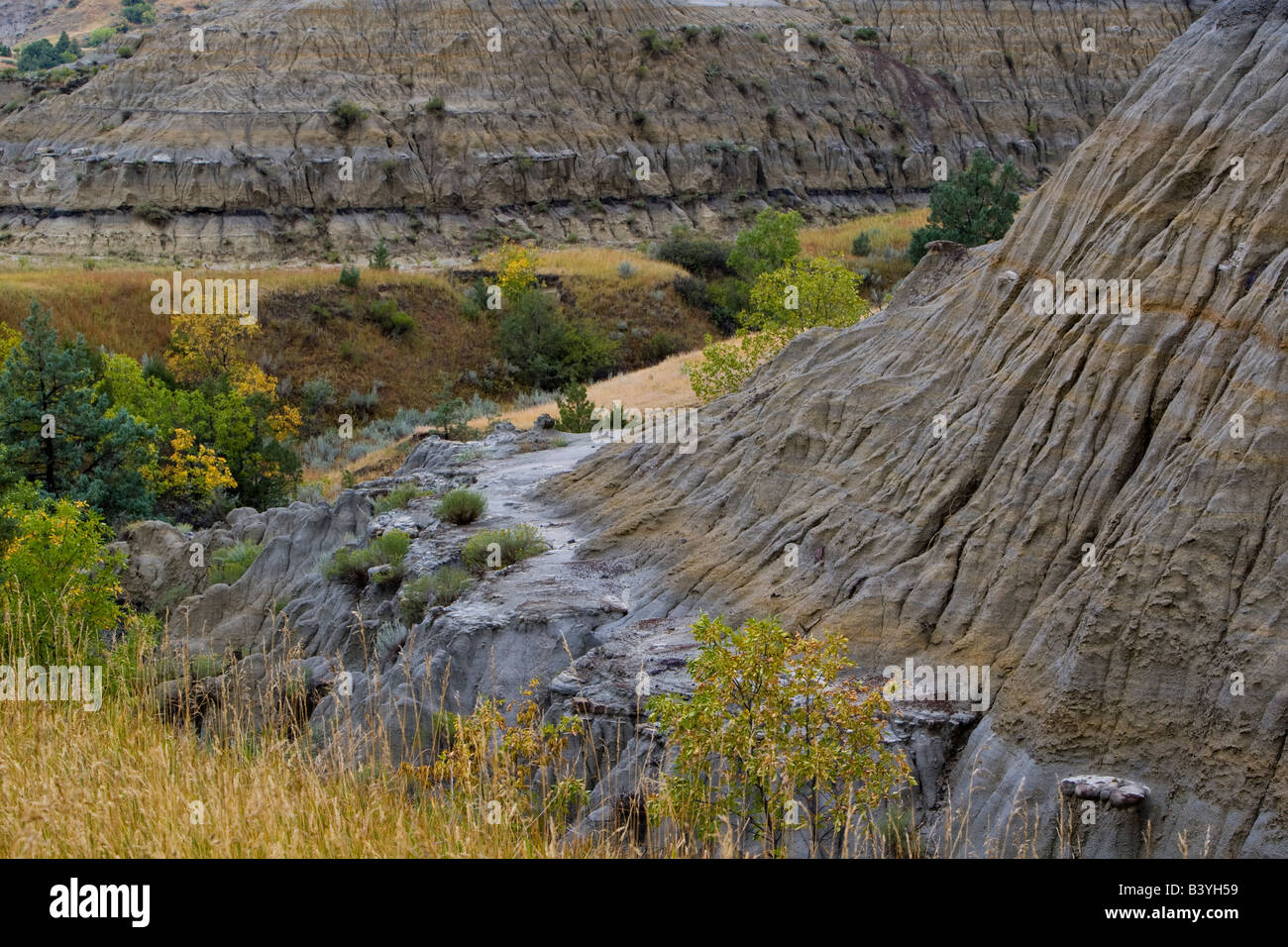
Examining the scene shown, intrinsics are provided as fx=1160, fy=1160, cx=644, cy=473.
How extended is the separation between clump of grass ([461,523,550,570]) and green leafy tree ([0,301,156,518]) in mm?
14328

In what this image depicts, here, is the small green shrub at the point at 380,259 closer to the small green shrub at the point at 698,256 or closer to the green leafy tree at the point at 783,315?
the small green shrub at the point at 698,256

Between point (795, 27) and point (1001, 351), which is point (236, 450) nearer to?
point (1001, 351)

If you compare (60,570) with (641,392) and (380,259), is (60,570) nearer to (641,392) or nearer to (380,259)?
(641,392)

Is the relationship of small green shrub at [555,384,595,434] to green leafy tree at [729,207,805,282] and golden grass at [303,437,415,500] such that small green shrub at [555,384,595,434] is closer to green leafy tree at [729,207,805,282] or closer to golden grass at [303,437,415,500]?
golden grass at [303,437,415,500]

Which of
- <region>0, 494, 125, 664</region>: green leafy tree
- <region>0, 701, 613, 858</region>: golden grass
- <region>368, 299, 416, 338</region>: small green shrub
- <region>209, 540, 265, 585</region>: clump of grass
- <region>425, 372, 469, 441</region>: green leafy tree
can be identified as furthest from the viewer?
<region>368, 299, 416, 338</region>: small green shrub

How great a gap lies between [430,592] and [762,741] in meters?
7.60

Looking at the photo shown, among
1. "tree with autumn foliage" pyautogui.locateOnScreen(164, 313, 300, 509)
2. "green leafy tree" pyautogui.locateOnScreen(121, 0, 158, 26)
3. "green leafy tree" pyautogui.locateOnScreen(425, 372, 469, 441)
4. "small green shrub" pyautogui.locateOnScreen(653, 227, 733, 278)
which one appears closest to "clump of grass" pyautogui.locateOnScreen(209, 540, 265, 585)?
"green leafy tree" pyautogui.locateOnScreen(425, 372, 469, 441)

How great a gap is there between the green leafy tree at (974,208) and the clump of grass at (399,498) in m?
26.2

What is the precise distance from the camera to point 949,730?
9.40 metres

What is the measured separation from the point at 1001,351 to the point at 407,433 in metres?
30.5

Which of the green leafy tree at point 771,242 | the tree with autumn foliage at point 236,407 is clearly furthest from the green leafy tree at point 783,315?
the green leafy tree at point 771,242

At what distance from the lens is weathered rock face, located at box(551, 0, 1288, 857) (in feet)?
26.7

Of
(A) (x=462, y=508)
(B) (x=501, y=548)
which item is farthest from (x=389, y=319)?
(B) (x=501, y=548)

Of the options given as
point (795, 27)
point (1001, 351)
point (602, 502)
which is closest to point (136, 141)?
point (795, 27)
